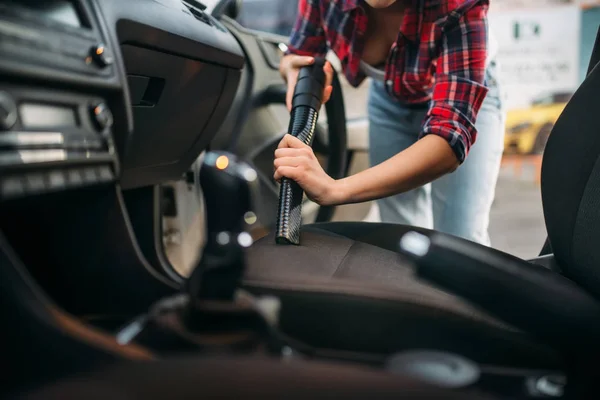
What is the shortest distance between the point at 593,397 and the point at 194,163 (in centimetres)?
95

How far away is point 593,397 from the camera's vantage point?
330 millimetres

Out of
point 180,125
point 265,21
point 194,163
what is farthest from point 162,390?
point 265,21

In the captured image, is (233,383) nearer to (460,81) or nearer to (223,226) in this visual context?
(223,226)

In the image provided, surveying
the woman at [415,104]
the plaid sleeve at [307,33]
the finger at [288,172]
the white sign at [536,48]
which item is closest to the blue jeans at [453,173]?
the woman at [415,104]

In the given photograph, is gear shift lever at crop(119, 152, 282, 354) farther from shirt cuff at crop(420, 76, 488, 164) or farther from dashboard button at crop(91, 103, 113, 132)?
shirt cuff at crop(420, 76, 488, 164)

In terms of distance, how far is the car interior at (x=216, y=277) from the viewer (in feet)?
0.96

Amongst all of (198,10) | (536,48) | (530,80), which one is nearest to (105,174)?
(198,10)

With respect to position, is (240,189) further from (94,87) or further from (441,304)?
(94,87)

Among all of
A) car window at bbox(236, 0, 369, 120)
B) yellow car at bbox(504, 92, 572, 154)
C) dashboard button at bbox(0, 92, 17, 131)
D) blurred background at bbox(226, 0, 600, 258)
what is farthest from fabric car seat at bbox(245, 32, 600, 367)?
yellow car at bbox(504, 92, 572, 154)

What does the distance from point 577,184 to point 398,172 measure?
25 centimetres

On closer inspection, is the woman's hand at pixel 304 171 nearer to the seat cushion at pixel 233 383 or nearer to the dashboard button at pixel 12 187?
the dashboard button at pixel 12 187

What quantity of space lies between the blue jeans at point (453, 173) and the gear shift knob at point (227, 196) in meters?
0.93

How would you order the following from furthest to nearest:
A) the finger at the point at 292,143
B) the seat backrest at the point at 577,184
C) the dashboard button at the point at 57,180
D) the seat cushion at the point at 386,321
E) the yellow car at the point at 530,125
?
the yellow car at the point at 530,125 → the finger at the point at 292,143 → the seat backrest at the point at 577,184 → the dashboard button at the point at 57,180 → the seat cushion at the point at 386,321

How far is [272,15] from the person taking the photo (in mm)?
1922
